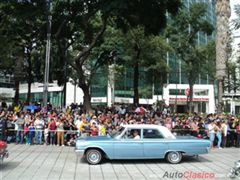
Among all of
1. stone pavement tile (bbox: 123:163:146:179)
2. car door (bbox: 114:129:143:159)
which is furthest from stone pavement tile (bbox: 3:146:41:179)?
stone pavement tile (bbox: 123:163:146:179)

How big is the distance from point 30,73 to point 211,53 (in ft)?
73.5

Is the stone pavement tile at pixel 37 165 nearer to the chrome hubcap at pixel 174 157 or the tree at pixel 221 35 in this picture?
the chrome hubcap at pixel 174 157

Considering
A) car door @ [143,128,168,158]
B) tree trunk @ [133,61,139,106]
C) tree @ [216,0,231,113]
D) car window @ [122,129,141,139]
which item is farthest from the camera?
tree trunk @ [133,61,139,106]

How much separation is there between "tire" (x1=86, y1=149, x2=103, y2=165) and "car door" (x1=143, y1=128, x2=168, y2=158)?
68.4 inches

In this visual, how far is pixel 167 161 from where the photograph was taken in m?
14.9

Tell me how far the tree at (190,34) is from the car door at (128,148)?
31.8 m

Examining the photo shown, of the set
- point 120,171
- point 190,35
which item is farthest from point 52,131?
point 190,35

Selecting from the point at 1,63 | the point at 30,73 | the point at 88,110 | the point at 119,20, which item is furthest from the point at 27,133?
the point at 30,73

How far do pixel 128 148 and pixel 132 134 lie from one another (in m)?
0.62

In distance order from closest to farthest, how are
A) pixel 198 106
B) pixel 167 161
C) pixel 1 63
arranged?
1. pixel 167 161
2. pixel 1 63
3. pixel 198 106

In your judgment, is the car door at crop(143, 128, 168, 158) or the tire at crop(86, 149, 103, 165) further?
the car door at crop(143, 128, 168, 158)

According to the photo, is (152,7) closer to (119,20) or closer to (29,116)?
(119,20)

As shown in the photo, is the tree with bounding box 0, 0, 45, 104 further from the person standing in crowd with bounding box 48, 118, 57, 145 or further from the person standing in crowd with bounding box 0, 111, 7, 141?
the person standing in crowd with bounding box 48, 118, 57, 145

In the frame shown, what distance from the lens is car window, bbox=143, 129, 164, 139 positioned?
14781 millimetres
